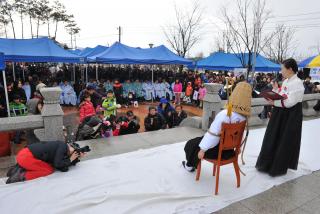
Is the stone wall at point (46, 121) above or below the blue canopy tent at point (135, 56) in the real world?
below

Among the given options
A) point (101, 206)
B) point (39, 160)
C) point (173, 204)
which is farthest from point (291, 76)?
point (39, 160)

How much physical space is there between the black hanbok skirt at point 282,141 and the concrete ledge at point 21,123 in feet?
12.3

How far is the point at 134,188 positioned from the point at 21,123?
231 cm

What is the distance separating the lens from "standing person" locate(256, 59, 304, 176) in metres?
3.60

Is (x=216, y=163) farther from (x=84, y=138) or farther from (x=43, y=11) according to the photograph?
(x=43, y=11)

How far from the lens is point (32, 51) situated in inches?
415

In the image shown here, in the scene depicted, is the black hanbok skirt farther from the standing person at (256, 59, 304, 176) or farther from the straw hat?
the straw hat

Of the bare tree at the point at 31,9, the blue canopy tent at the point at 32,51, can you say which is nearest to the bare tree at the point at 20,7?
the bare tree at the point at 31,9

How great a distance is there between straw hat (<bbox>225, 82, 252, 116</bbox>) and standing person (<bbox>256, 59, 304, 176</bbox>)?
79 cm

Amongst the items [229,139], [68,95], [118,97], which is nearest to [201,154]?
[229,139]

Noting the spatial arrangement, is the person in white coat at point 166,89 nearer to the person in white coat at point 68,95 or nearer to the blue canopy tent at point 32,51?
the person in white coat at point 68,95

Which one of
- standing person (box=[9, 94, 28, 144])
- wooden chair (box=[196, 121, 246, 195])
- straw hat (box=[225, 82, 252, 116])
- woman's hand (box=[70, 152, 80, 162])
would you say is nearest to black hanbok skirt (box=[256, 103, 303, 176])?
wooden chair (box=[196, 121, 246, 195])

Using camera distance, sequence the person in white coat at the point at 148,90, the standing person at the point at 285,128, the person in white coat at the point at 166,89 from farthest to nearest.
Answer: the person in white coat at the point at 166,89 < the person in white coat at the point at 148,90 < the standing person at the point at 285,128

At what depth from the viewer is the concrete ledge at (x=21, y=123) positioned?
423 centimetres
